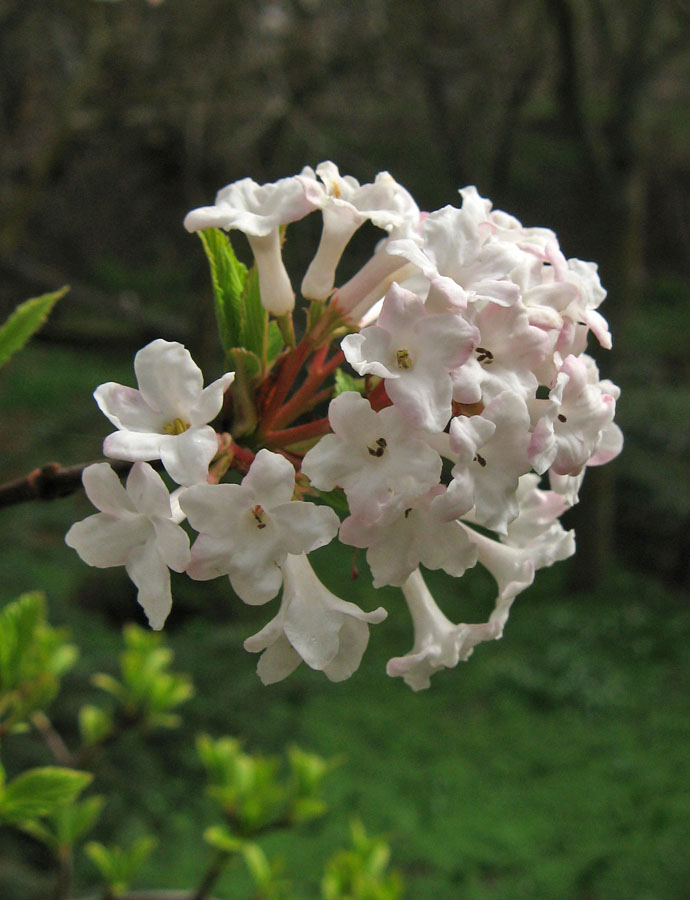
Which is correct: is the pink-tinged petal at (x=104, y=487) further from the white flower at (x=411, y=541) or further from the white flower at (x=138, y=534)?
the white flower at (x=411, y=541)

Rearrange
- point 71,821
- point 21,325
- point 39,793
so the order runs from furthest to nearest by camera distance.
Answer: point 71,821 < point 39,793 < point 21,325

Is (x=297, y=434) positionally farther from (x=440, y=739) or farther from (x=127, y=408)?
(x=440, y=739)

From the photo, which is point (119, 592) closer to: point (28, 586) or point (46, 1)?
point (28, 586)

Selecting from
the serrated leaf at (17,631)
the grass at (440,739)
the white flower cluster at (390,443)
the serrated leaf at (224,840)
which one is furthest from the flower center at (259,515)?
the grass at (440,739)

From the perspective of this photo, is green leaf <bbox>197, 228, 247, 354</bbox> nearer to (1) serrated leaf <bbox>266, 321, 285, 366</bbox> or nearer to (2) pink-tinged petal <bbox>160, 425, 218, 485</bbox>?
(1) serrated leaf <bbox>266, 321, 285, 366</bbox>

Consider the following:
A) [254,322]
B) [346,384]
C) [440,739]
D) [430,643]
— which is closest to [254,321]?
[254,322]

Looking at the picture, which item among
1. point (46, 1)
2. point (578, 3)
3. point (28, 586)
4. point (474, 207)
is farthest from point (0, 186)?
point (474, 207)
